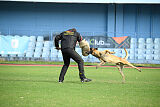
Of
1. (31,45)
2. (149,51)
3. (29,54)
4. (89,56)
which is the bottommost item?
(89,56)

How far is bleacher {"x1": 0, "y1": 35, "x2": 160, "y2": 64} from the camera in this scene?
86.0ft

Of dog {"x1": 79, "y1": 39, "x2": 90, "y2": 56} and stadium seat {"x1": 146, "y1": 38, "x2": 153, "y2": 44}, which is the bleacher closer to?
Answer: stadium seat {"x1": 146, "y1": 38, "x2": 153, "y2": 44}

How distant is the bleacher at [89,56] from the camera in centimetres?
2620

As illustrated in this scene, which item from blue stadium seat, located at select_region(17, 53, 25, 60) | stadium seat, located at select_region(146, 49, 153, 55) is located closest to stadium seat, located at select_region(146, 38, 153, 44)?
stadium seat, located at select_region(146, 49, 153, 55)

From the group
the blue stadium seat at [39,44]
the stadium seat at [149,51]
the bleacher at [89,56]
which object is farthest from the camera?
the blue stadium seat at [39,44]

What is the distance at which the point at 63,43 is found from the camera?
11398mm

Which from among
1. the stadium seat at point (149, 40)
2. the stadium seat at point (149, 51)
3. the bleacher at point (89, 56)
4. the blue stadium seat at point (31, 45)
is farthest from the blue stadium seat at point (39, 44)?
the stadium seat at point (149, 40)

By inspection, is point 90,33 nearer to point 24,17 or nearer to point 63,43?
point 24,17

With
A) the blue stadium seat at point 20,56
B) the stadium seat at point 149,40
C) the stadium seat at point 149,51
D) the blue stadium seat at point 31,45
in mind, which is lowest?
Answer: the blue stadium seat at point 20,56

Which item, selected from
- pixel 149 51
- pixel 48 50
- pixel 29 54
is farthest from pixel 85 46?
pixel 149 51

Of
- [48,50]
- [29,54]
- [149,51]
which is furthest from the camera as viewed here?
[48,50]

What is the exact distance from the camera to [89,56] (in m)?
26.6

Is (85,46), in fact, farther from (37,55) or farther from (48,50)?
(48,50)

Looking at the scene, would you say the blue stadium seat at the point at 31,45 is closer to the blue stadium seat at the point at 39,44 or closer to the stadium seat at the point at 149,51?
the blue stadium seat at the point at 39,44
